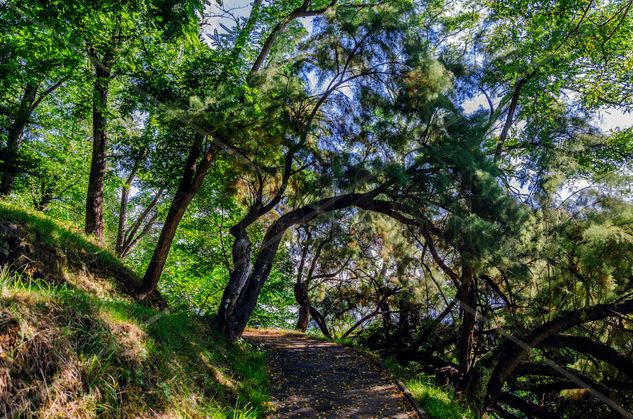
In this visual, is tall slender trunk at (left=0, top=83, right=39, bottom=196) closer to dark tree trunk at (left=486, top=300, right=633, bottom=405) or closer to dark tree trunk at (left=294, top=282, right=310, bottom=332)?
dark tree trunk at (left=294, top=282, right=310, bottom=332)

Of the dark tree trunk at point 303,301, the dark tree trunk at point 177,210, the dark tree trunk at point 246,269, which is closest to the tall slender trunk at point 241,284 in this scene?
the dark tree trunk at point 246,269

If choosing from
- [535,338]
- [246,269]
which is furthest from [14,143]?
[535,338]

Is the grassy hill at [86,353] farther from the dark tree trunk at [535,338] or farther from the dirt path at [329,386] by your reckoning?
the dark tree trunk at [535,338]

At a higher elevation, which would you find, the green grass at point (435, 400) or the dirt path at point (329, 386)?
the green grass at point (435, 400)

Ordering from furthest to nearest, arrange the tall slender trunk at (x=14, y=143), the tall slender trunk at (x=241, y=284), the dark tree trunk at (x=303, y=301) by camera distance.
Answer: the dark tree trunk at (x=303, y=301)
the tall slender trunk at (x=241, y=284)
the tall slender trunk at (x=14, y=143)

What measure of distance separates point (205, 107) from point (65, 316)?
4.71 meters

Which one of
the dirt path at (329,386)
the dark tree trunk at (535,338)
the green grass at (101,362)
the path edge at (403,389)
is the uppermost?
the dark tree trunk at (535,338)

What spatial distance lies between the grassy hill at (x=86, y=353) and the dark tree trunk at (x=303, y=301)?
8.27 m

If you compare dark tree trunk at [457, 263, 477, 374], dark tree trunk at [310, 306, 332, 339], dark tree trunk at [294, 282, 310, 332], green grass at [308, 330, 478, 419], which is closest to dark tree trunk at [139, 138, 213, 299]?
green grass at [308, 330, 478, 419]

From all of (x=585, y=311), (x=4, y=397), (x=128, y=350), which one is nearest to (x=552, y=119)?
(x=585, y=311)

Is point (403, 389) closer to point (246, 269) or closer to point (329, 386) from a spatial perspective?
point (329, 386)

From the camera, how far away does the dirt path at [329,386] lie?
5.98 metres

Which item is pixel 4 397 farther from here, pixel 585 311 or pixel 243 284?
pixel 585 311

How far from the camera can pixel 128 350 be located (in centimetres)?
378
